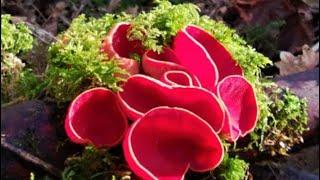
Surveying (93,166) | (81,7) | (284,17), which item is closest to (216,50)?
(93,166)

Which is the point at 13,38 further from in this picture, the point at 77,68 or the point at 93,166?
the point at 93,166

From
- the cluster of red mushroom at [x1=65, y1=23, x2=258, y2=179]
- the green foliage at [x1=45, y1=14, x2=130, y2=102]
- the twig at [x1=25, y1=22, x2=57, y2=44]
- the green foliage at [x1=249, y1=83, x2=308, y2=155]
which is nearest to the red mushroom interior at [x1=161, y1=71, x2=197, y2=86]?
the cluster of red mushroom at [x1=65, y1=23, x2=258, y2=179]

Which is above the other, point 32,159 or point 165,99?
point 165,99

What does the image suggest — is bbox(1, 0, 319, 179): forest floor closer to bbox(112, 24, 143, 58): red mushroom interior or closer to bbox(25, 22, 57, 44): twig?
bbox(25, 22, 57, 44): twig

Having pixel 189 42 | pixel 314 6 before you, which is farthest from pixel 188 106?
pixel 314 6

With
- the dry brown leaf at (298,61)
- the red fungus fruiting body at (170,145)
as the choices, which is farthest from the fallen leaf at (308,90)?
the red fungus fruiting body at (170,145)

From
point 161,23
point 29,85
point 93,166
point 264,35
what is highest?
point 161,23

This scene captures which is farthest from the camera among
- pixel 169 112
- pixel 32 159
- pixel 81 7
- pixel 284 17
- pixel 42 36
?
pixel 284 17
